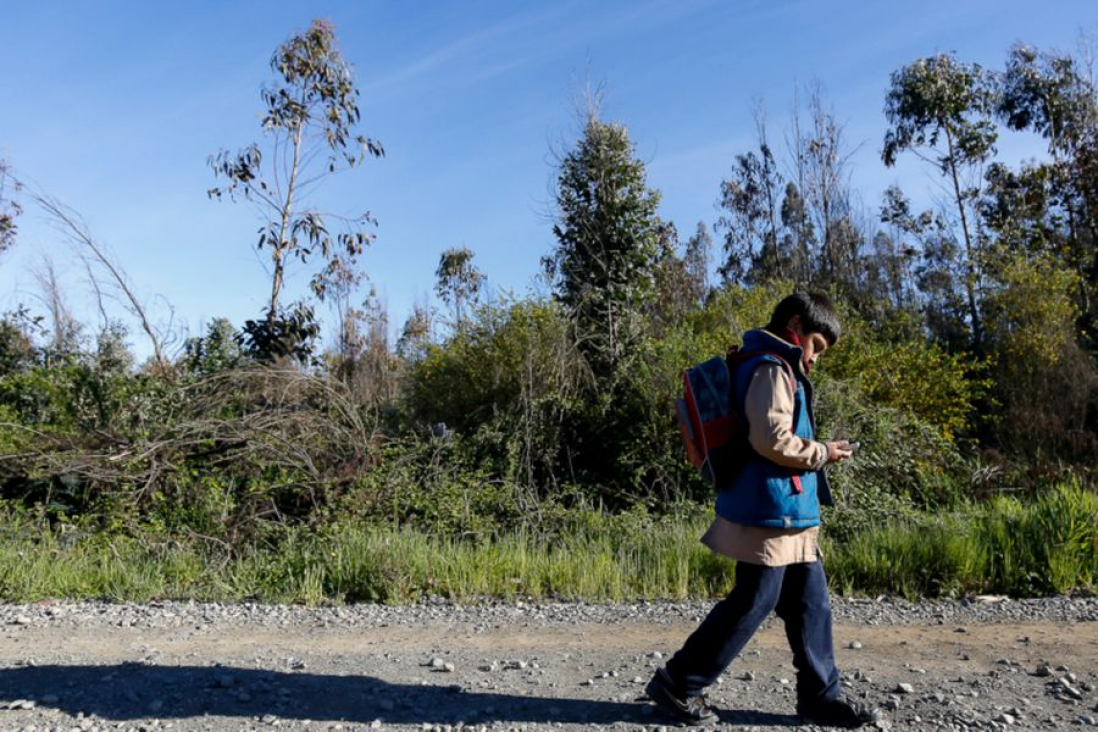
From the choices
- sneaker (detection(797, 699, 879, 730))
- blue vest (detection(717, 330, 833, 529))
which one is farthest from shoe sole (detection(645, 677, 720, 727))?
blue vest (detection(717, 330, 833, 529))

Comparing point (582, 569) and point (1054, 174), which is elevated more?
point (1054, 174)

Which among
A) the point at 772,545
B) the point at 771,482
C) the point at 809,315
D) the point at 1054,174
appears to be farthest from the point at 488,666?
the point at 1054,174

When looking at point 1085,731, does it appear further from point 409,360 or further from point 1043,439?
point 409,360

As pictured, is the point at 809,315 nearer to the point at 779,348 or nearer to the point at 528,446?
the point at 779,348

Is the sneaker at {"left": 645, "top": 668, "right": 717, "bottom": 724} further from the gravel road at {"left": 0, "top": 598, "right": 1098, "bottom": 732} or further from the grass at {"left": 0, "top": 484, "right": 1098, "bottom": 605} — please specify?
the grass at {"left": 0, "top": 484, "right": 1098, "bottom": 605}

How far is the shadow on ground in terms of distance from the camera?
375cm

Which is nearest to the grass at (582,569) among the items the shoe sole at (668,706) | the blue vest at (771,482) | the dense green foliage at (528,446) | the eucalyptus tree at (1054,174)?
the dense green foliage at (528,446)

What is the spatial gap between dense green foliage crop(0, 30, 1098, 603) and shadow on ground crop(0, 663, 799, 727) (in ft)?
6.32

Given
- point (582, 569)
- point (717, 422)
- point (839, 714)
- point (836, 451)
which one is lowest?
point (839, 714)

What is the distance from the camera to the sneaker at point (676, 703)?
361cm

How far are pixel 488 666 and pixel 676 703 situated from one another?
121cm

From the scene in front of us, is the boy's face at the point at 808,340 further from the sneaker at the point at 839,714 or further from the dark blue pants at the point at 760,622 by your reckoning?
the sneaker at the point at 839,714

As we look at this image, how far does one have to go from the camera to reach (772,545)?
355 centimetres

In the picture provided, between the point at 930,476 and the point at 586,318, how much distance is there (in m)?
5.08
